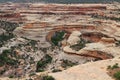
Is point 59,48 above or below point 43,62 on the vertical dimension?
below

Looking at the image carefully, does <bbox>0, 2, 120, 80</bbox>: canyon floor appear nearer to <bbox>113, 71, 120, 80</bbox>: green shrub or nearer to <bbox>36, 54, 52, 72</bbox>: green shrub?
<bbox>36, 54, 52, 72</bbox>: green shrub

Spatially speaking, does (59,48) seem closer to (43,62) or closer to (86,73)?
(43,62)

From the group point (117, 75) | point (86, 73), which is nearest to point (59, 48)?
point (86, 73)

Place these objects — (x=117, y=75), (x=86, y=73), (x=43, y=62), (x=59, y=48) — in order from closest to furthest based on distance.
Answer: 1. (x=117, y=75)
2. (x=86, y=73)
3. (x=43, y=62)
4. (x=59, y=48)

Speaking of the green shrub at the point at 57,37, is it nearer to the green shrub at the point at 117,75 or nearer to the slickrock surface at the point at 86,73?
the slickrock surface at the point at 86,73

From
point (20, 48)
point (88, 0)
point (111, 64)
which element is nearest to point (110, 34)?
point (20, 48)

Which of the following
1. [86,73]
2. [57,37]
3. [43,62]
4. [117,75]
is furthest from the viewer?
[57,37]

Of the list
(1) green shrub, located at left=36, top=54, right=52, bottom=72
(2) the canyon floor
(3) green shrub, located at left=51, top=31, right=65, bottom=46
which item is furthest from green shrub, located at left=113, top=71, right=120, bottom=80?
(3) green shrub, located at left=51, top=31, right=65, bottom=46

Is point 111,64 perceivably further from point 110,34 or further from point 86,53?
point 110,34

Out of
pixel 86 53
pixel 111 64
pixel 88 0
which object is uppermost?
pixel 111 64

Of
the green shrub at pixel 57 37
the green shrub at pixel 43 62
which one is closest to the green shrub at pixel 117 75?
the green shrub at pixel 43 62
